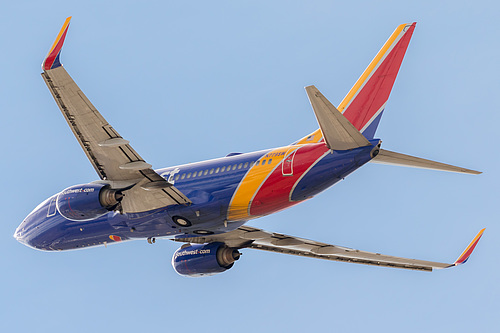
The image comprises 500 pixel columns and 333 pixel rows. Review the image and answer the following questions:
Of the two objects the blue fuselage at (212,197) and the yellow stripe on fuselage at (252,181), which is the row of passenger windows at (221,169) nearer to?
the blue fuselage at (212,197)

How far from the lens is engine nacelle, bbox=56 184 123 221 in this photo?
3399 centimetres

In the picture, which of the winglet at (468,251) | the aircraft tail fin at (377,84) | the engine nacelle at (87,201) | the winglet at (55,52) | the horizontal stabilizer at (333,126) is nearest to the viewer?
the horizontal stabilizer at (333,126)

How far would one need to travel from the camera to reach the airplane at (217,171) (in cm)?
3086

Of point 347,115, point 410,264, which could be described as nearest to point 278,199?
point 347,115

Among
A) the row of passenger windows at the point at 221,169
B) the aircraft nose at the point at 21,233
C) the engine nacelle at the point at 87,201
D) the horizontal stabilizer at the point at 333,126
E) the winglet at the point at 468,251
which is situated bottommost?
the winglet at the point at 468,251

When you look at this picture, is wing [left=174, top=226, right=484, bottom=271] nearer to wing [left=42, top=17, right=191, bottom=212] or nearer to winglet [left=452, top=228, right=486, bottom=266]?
winglet [left=452, top=228, right=486, bottom=266]

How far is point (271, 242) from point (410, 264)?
24.2 feet

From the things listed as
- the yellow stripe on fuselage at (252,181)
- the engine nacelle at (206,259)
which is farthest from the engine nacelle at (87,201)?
the engine nacelle at (206,259)

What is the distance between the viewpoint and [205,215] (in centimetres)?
3509

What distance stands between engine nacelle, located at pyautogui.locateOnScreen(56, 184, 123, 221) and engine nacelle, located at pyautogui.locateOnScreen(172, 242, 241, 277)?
8078mm

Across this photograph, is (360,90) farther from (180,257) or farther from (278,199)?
(180,257)

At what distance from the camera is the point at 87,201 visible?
33.9m

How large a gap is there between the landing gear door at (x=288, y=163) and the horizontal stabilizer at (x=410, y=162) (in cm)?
350

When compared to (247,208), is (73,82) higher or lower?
higher
